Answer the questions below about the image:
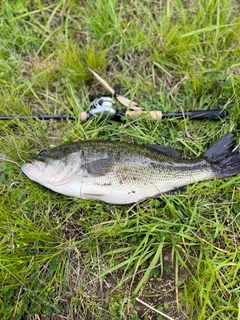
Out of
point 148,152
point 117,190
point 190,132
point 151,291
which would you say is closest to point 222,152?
point 190,132

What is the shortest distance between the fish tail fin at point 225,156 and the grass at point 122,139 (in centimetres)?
11

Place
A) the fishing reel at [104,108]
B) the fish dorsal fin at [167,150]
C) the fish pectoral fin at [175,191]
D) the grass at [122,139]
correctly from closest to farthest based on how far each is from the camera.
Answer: the grass at [122,139] < the fish pectoral fin at [175,191] < the fish dorsal fin at [167,150] < the fishing reel at [104,108]

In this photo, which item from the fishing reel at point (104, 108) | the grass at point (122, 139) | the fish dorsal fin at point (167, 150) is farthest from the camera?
the fishing reel at point (104, 108)

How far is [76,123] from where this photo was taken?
12.2 feet

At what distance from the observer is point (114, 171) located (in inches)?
127

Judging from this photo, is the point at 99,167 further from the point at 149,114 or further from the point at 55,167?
the point at 149,114

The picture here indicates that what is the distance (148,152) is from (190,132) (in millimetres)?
688

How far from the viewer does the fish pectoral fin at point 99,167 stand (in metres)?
3.21

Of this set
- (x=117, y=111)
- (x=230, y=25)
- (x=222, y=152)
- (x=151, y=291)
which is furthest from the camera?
(x=230, y=25)

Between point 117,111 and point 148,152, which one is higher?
point 117,111

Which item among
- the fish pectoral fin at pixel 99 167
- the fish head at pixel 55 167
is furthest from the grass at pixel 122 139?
the fish pectoral fin at pixel 99 167

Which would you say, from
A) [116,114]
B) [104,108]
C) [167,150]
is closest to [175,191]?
[167,150]

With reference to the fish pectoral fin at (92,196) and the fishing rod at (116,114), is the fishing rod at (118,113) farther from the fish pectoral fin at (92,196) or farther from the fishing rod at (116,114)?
the fish pectoral fin at (92,196)

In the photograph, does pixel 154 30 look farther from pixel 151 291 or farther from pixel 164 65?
pixel 151 291
